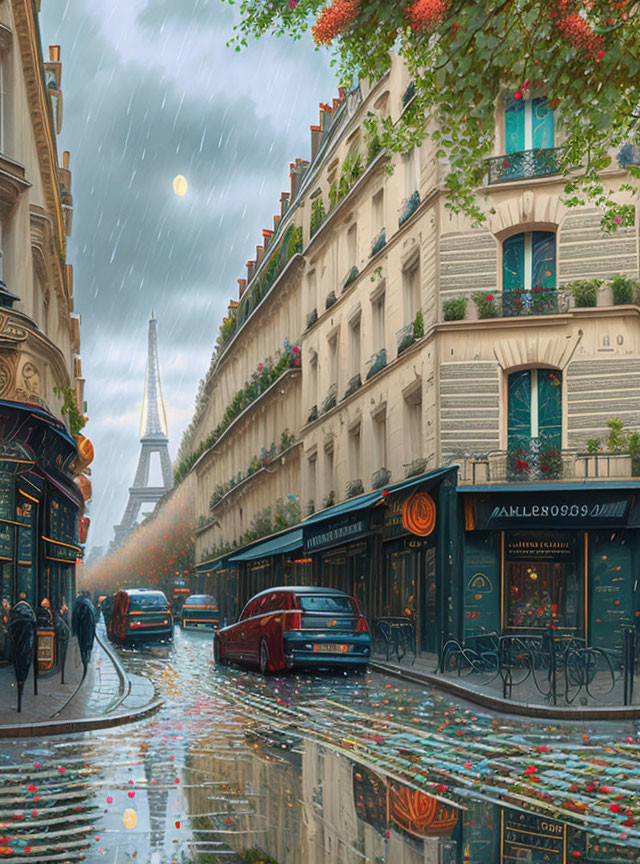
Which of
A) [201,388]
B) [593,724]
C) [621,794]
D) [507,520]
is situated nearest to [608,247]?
[507,520]

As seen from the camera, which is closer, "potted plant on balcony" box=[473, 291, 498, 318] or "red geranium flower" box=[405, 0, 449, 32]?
"red geranium flower" box=[405, 0, 449, 32]

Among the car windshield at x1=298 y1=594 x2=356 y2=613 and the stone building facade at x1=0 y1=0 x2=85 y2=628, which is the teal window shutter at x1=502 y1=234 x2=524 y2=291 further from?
the stone building facade at x1=0 y1=0 x2=85 y2=628

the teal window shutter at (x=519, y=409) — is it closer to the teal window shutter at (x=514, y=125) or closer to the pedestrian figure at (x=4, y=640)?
the teal window shutter at (x=514, y=125)

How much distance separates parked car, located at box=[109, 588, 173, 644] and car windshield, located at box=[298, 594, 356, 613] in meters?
14.6

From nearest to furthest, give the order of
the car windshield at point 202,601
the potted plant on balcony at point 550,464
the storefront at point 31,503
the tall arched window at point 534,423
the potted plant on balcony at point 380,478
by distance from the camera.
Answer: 1. the storefront at point 31,503
2. the potted plant on balcony at point 550,464
3. the tall arched window at point 534,423
4. the potted plant on balcony at point 380,478
5. the car windshield at point 202,601

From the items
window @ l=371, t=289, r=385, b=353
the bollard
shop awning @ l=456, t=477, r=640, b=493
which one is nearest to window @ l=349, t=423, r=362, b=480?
window @ l=371, t=289, r=385, b=353

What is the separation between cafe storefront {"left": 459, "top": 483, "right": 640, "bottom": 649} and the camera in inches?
984

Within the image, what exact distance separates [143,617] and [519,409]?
46.7 ft

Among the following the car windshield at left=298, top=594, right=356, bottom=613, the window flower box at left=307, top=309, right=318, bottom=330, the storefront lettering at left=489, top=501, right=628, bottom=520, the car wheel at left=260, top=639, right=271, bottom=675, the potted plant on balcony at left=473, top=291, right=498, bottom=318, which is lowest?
the car wheel at left=260, top=639, right=271, bottom=675

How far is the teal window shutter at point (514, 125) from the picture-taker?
26.8 m

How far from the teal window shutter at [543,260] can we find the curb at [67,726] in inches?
606

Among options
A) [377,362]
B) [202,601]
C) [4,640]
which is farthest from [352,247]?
[202,601]

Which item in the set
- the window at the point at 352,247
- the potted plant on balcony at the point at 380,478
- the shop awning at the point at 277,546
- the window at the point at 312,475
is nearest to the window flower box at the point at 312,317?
the window at the point at 352,247

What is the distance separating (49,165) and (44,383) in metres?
5.58
